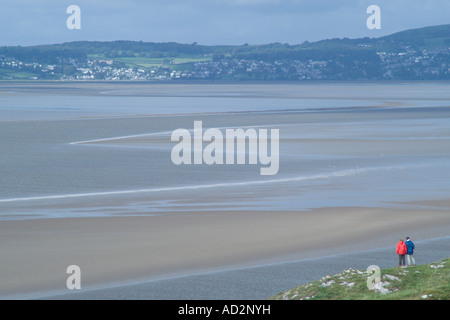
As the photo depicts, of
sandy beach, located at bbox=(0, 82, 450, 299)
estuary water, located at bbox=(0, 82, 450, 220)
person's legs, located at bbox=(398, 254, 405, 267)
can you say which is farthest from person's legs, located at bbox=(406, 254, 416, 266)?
estuary water, located at bbox=(0, 82, 450, 220)

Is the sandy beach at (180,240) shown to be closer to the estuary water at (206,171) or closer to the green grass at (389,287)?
the estuary water at (206,171)

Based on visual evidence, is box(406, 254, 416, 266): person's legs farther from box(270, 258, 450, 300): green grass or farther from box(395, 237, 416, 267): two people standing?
box(270, 258, 450, 300): green grass

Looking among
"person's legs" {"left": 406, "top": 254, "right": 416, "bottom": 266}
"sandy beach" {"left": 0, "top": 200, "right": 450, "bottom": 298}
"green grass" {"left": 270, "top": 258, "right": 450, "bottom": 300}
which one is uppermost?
"green grass" {"left": 270, "top": 258, "right": 450, "bottom": 300}

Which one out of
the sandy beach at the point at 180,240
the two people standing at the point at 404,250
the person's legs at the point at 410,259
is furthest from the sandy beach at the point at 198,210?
the two people standing at the point at 404,250

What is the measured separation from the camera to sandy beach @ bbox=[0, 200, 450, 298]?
13.7m

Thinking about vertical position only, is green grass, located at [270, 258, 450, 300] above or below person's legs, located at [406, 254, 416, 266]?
above

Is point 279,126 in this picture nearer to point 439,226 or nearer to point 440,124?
point 440,124

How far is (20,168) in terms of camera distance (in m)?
28.0

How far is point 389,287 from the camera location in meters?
10.9

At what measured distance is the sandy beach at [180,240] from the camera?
45.0ft

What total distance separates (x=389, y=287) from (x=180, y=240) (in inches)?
253

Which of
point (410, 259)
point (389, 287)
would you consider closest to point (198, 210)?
point (410, 259)

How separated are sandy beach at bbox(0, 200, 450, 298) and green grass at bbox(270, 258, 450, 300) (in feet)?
10.6

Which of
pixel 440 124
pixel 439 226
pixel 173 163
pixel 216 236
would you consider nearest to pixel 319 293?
pixel 216 236
